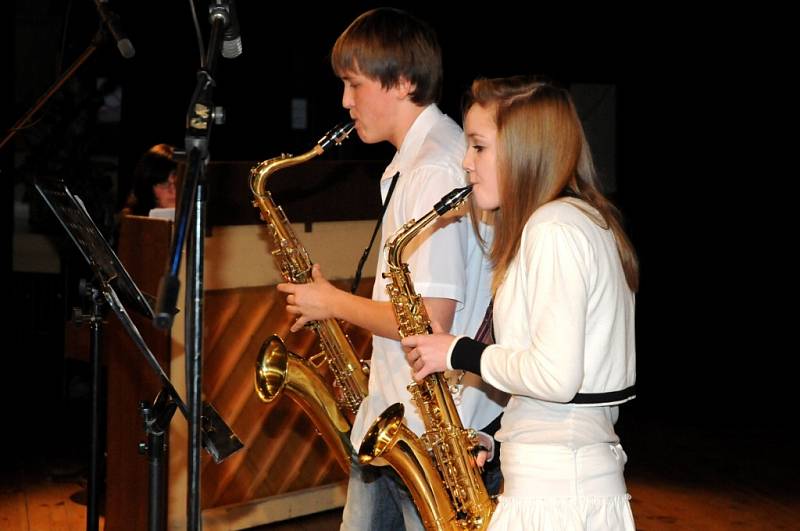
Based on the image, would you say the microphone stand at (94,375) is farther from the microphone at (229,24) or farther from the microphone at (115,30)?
the microphone at (229,24)

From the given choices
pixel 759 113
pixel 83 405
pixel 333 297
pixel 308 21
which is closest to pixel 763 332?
pixel 759 113

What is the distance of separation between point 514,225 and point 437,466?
0.71 m

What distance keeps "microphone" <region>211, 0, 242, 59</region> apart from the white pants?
3.19ft

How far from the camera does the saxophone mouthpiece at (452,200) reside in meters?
2.40

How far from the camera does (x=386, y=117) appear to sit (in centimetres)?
271

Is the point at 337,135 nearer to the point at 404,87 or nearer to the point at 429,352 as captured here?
the point at 404,87

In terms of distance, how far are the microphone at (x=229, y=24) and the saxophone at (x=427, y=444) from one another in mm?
600

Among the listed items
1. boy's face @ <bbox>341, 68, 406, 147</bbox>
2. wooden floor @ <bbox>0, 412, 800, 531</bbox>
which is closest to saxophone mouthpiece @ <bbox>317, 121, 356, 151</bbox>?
boy's face @ <bbox>341, 68, 406, 147</bbox>

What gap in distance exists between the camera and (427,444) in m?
2.56

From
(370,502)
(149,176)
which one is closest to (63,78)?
(370,502)

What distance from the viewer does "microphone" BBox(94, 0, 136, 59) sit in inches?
110

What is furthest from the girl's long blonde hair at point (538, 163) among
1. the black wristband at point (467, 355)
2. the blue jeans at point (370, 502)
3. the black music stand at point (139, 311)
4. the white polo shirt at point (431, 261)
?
the blue jeans at point (370, 502)

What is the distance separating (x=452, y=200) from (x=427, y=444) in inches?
23.7

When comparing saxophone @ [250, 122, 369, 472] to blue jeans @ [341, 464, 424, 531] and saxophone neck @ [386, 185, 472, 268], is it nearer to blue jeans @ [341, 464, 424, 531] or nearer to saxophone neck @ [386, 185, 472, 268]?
blue jeans @ [341, 464, 424, 531]
